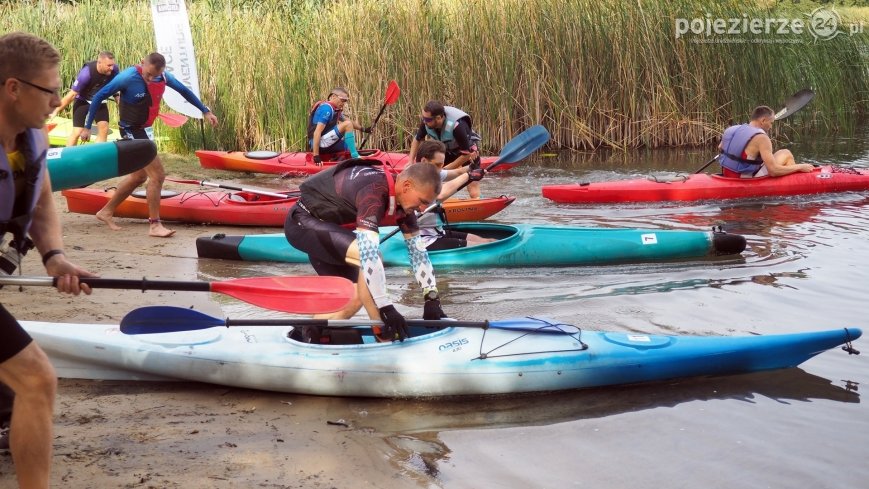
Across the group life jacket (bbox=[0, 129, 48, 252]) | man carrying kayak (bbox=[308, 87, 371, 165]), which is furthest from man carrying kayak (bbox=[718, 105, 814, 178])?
life jacket (bbox=[0, 129, 48, 252])

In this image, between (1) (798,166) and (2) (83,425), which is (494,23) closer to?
(1) (798,166)

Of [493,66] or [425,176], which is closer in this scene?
[425,176]

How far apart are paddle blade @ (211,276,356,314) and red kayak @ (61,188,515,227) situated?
13.0 ft

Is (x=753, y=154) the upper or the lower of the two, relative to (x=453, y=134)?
lower

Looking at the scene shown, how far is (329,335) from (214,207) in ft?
13.5

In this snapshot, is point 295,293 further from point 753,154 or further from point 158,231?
point 753,154

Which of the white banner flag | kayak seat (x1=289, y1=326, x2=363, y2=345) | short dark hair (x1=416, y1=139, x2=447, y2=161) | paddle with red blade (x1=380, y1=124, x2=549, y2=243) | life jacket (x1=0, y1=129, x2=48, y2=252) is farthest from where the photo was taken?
the white banner flag

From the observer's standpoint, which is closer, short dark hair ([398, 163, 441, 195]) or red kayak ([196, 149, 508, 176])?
short dark hair ([398, 163, 441, 195])

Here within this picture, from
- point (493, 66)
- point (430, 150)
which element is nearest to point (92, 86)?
point (493, 66)

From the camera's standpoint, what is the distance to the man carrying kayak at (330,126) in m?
9.91

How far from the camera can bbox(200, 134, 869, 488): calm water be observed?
356cm

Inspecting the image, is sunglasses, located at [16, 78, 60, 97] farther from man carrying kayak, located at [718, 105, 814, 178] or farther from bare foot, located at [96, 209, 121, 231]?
man carrying kayak, located at [718, 105, 814, 178]

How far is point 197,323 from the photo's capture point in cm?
411

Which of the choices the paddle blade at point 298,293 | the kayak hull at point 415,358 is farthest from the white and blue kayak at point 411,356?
the paddle blade at point 298,293
